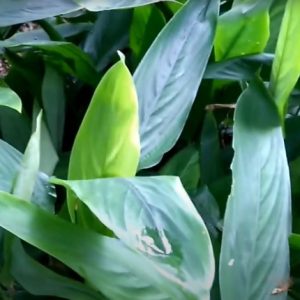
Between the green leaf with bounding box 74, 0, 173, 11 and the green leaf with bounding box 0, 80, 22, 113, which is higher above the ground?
the green leaf with bounding box 74, 0, 173, 11

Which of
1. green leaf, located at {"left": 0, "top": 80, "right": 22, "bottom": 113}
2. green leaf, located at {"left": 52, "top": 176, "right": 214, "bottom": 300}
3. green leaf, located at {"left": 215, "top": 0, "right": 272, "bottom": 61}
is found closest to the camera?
green leaf, located at {"left": 52, "top": 176, "right": 214, "bottom": 300}

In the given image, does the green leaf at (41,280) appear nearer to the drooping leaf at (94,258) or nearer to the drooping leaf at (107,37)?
the drooping leaf at (94,258)

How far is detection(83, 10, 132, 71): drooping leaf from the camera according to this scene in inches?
31.7

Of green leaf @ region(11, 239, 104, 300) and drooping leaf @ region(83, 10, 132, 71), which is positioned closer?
green leaf @ region(11, 239, 104, 300)

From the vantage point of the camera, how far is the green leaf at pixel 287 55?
619mm

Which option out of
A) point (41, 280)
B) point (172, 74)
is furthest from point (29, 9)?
point (41, 280)

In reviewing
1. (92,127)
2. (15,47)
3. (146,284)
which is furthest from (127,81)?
(15,47)

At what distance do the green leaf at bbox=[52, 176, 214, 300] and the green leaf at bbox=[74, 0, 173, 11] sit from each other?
0.26 metres

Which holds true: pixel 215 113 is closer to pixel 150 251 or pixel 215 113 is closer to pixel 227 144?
pixel 227 144

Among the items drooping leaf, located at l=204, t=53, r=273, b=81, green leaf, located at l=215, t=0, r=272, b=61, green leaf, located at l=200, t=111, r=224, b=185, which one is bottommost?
green leaf, located at l=200, t=111, r=224, b=185

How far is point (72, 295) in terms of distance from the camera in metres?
0.53

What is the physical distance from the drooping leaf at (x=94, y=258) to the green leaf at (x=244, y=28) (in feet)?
1.05

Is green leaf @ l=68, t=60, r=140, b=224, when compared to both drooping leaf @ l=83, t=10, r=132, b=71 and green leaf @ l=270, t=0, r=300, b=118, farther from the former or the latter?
drooping leaf @ l=83, t=10, r=132, b=71

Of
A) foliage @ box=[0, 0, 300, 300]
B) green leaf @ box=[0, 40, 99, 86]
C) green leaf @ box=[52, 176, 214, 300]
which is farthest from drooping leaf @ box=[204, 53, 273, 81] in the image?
green leaf @ box=[52, 176, 214, 300]
